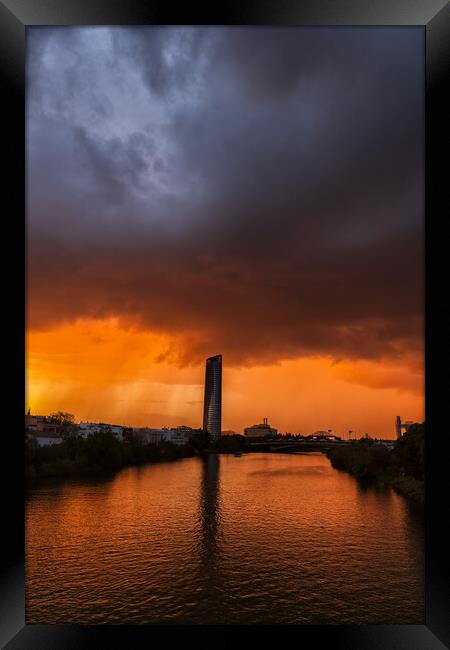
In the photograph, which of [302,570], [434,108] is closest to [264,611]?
[302,570]

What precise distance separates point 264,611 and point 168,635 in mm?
7205

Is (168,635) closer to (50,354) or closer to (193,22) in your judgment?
(193,22)

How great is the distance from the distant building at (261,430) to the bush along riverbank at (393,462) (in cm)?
918

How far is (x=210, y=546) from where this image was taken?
1193cm

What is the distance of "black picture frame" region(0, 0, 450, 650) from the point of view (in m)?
1.95

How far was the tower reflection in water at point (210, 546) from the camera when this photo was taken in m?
8.81

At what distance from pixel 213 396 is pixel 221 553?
29932 millimetres

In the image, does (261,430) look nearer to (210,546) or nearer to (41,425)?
(41,425)

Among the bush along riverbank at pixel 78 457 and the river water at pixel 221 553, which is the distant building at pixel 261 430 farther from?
the river water at pixel 221 553

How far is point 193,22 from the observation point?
2.10 meters

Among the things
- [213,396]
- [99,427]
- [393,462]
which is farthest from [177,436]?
[393,462]

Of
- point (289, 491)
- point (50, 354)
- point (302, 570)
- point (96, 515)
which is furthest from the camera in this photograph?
point (50, 354)

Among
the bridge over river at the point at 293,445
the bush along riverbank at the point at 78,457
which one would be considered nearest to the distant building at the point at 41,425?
the bush along riverbank at the point at 78,457

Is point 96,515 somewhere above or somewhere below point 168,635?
below
